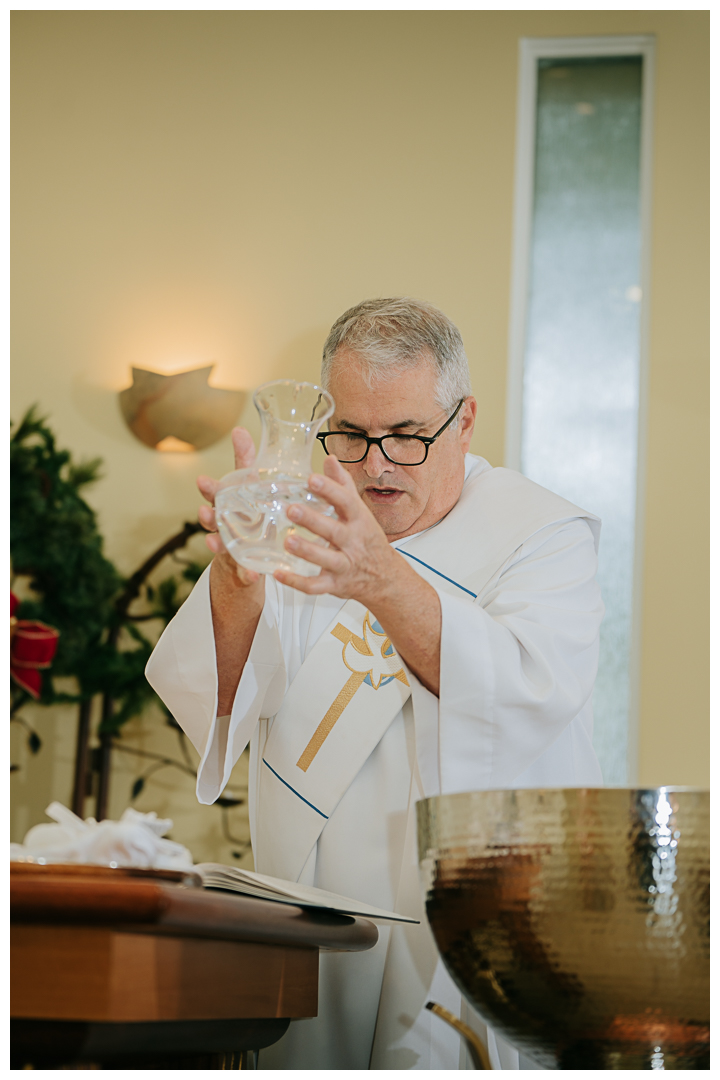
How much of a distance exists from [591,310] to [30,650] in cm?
214

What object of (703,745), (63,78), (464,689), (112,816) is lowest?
(112,816)

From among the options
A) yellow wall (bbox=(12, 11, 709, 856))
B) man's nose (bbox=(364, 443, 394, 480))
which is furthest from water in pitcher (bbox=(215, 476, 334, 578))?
yellow wall (bbox=(12, 11, 709, 856))

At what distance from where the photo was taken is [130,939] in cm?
71

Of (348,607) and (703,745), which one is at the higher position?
(348,607)

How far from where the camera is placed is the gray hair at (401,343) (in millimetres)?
1746

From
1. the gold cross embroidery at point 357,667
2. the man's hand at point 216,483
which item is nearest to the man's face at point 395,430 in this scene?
the gold cross embroidery at point 357,667

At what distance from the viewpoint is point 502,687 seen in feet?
3.96

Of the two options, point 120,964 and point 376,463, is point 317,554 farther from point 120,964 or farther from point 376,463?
point 376,463

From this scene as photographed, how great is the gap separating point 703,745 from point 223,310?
7.16 ft

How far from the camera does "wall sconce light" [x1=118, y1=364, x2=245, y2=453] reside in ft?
12.3

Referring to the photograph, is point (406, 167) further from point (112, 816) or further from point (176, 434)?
point (112, 816)

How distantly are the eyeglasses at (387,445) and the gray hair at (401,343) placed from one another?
0.27 ft

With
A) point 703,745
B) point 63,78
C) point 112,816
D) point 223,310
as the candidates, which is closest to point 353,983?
point 703,745

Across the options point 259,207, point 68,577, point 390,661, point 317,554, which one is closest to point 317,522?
point 317,554
